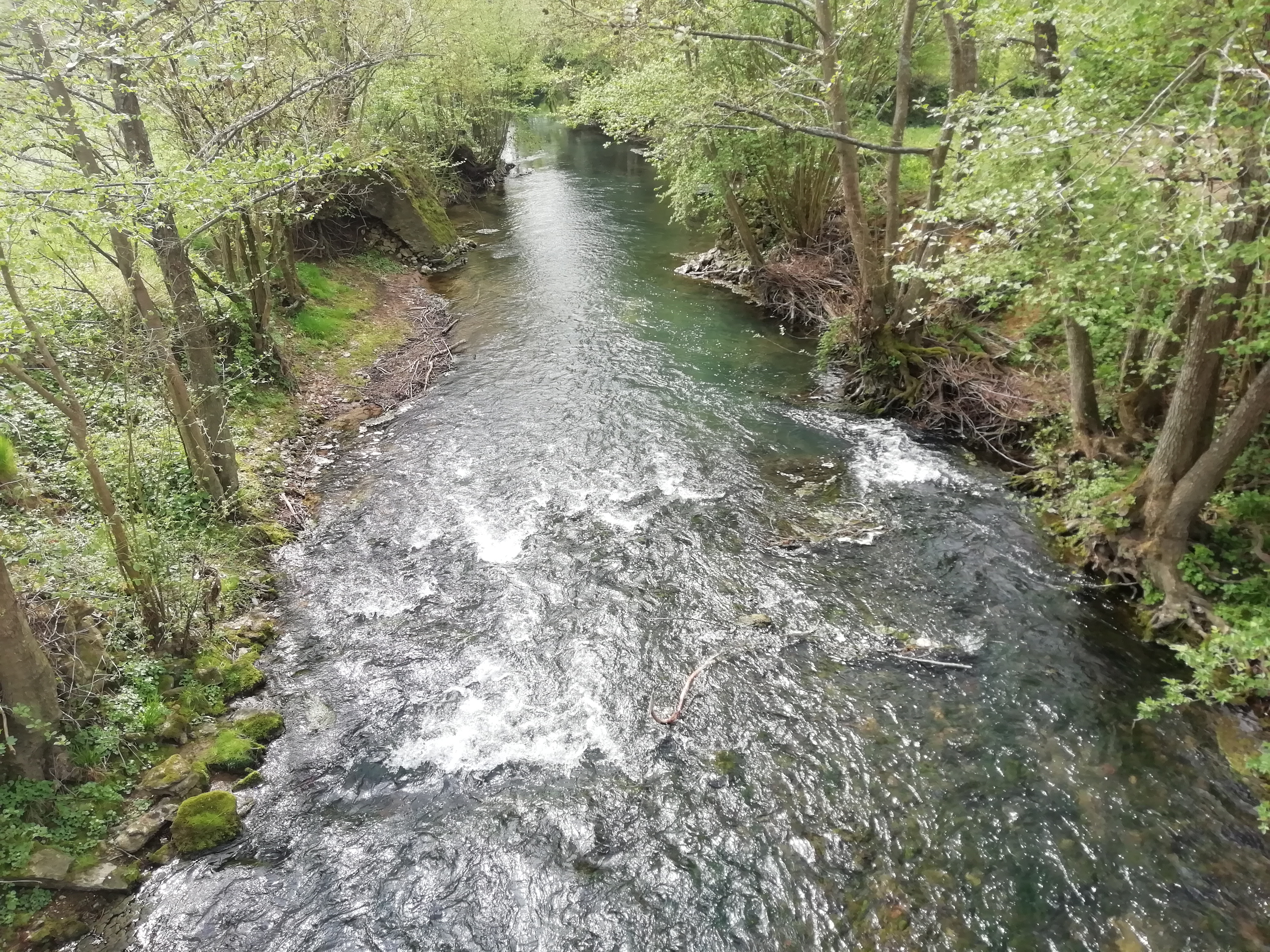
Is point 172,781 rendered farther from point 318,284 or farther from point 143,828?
point 318,284

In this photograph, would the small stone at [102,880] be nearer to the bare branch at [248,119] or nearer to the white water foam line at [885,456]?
the bare branch at [248,119]

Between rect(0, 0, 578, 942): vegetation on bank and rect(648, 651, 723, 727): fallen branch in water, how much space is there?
4.54m

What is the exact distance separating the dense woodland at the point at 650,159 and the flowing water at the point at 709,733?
1.15 m

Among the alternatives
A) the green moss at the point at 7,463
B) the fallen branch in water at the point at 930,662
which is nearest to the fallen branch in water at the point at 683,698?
the fallen branch in water at the point at 930,662

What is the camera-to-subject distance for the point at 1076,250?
8234 mm

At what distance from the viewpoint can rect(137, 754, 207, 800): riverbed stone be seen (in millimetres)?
6965

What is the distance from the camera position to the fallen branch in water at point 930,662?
336 inches

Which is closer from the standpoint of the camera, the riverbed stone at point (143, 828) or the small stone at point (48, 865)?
the small stone at point (48, 865)

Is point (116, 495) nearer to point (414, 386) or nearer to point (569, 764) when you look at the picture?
point (569, 764)

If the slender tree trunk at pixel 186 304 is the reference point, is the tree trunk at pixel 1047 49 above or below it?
above

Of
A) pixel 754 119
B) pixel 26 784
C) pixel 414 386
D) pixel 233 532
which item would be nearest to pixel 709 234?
pixel 754 119

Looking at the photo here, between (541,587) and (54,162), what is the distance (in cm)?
778

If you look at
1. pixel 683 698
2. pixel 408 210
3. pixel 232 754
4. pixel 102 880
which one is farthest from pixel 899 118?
pixel 408 210

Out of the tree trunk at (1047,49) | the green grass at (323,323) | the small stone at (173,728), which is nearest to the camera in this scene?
the small stone at (173,728)
